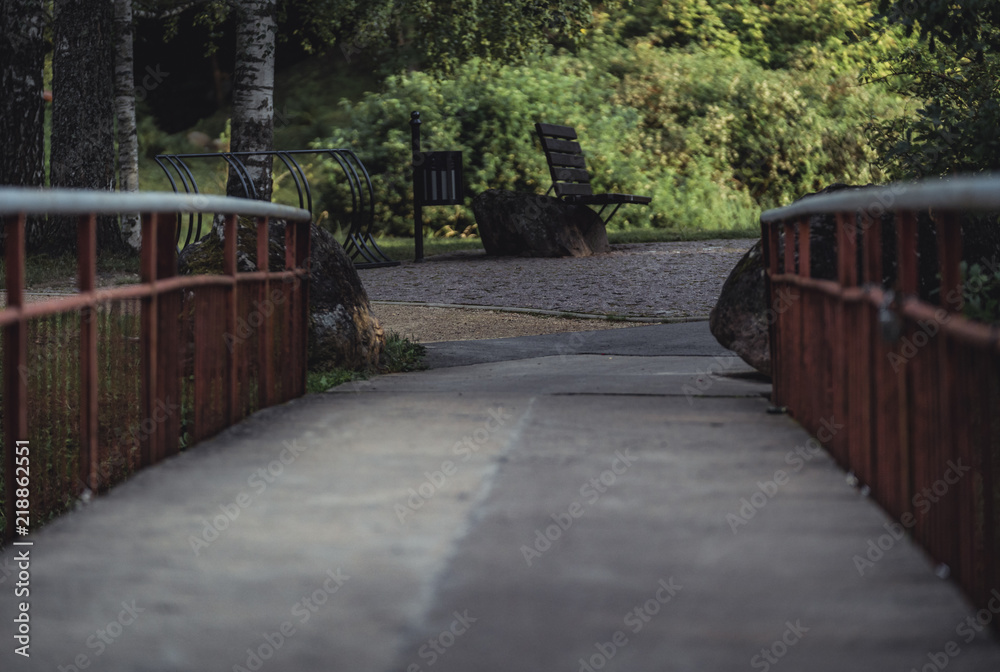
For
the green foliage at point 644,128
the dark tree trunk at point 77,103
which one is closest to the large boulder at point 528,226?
the dark tree trunk at point 77,103

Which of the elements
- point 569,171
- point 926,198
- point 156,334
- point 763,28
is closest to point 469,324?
point 156,334

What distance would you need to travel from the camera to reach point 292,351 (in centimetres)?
638

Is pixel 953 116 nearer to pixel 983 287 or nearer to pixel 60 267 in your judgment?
pixel 983 287

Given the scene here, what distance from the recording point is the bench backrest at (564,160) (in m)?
16.8

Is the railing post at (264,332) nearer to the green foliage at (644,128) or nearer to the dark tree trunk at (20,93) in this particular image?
the dark tree trunk at (20,93)

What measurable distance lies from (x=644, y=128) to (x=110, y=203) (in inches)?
808

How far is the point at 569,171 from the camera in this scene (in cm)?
1739

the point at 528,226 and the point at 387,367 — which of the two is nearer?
the point at 387,367

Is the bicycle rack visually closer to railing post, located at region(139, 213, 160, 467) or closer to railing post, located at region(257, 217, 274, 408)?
railing post, located at region(257, 217, 274, 408)

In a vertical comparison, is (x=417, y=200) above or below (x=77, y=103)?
below

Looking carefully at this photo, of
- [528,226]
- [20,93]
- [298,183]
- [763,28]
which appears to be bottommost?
[528,226]

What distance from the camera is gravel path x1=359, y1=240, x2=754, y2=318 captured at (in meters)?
11.9

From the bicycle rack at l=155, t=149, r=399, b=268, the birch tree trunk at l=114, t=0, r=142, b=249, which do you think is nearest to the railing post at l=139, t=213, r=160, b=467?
the bicycle rack at l=155, t=149, r=399, b=268

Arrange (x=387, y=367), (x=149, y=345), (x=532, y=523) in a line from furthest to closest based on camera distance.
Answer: (x=387, y=367) < (x=149, y=345) < (x=532, y=523)
